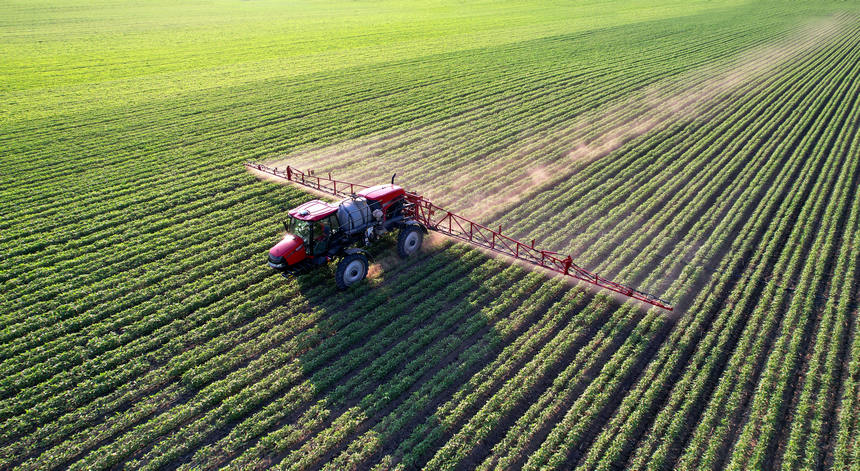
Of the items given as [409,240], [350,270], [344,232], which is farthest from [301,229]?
[409,240]

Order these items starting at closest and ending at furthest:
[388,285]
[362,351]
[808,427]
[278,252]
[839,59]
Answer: [808,427] → [362,351] → [278,252] → [388,285] → [839,59]

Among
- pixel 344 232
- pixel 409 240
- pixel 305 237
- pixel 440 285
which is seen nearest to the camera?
pixel 305 237

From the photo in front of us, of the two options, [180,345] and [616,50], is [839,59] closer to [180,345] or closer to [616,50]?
[616,50]

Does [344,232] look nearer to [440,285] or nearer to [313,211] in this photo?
[313,211]

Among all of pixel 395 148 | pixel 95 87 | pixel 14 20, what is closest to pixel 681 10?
pixel 395 148

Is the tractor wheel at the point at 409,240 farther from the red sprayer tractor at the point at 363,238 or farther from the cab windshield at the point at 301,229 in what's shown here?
the cab windshield at the point at 301,229

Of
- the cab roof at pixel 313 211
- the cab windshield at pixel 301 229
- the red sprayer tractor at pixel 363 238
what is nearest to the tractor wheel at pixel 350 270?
the red sprayer tractor at pixel 363 238
